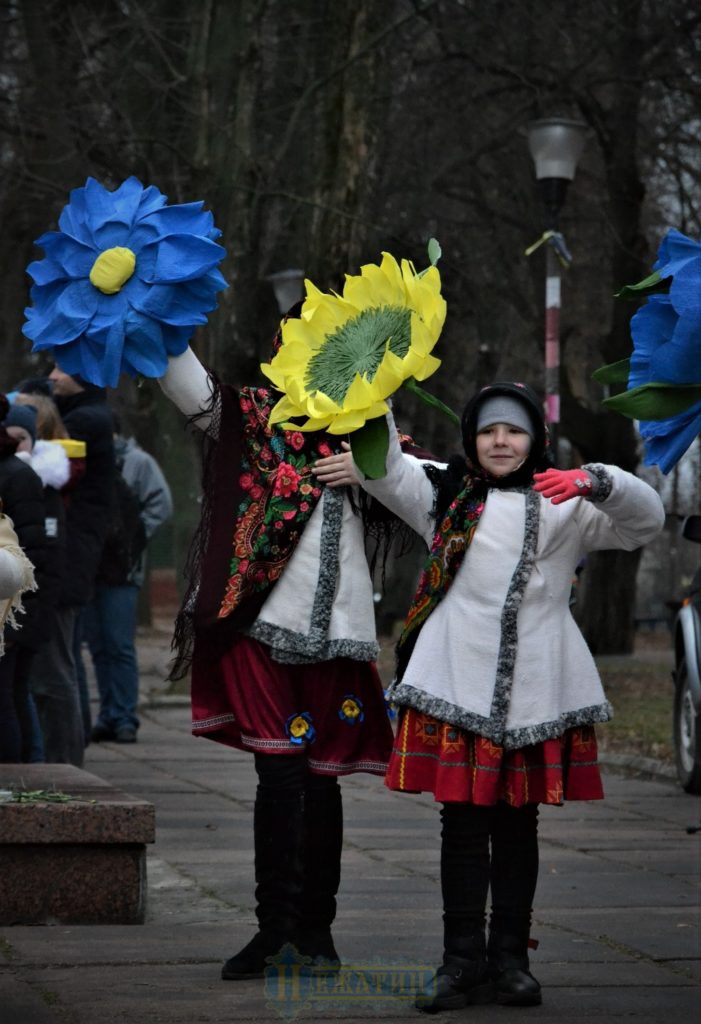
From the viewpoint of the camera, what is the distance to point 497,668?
16.6 feet

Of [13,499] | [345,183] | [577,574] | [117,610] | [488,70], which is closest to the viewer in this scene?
[577,574]

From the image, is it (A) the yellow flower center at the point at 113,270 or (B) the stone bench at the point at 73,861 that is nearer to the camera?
(A) the yellow flower center at the point at 113,270

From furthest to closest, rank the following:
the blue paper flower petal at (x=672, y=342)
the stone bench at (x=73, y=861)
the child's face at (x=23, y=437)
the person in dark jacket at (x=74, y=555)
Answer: the person in dark jacket at (x=74, y=555) < the child's face at (x=23, y=437) < the stone bench at (x=73, y=861) < the blue paper flower petal at (x=672, y=342)

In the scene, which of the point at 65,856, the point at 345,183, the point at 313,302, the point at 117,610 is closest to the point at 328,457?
the point at 313,302

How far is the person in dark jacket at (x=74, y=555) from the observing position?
897 cm

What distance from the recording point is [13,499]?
717 centimetres

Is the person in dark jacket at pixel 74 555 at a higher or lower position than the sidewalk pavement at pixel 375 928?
higher

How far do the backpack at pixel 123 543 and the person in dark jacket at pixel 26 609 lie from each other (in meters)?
2.41

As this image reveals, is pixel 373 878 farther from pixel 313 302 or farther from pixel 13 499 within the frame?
pixel 313 302

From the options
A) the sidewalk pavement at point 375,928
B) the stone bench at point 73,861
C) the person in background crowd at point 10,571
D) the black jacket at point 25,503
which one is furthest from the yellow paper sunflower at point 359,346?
the black jacket at point 25,503

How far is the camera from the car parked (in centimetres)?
973

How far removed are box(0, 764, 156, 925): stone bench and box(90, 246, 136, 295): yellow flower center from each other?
1821 mm

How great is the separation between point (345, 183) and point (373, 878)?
8677 millimetres

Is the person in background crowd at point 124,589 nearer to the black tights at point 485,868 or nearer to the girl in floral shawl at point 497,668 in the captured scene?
the girl in floral shawl at point 497,668
